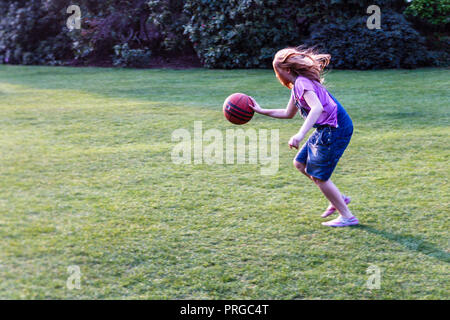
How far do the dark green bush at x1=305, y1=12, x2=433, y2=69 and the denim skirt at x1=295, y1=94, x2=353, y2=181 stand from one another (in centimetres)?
1013

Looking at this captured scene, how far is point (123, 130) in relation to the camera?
7305 mm

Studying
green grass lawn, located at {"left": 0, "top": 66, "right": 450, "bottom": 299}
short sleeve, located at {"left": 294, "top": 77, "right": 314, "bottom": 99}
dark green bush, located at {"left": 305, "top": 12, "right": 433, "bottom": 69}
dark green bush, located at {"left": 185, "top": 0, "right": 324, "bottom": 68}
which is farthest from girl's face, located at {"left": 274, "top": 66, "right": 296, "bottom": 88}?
dark green bush, located at {"left": 185, "top": 0, "right": 324, "bottom": 68}

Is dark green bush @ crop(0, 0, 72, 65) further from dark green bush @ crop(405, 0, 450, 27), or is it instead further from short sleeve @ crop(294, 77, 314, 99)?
short sleeve @ crop(294, 77, 314, 99)

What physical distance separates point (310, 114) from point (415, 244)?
49.3 inches

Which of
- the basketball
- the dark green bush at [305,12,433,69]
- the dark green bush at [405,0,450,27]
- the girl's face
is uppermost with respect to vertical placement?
the dark green bush at [405,0,450,27]

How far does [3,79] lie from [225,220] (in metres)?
11.1

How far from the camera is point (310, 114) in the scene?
378 cm

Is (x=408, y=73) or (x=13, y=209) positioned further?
(x=408, y=73)

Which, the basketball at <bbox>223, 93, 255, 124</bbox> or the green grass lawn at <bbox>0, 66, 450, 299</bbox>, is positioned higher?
the basketball at <bbox>223, 93, 255, 124</bbox>

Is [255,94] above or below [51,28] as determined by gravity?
below

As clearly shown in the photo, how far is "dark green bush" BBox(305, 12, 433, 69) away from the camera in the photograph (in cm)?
1329
